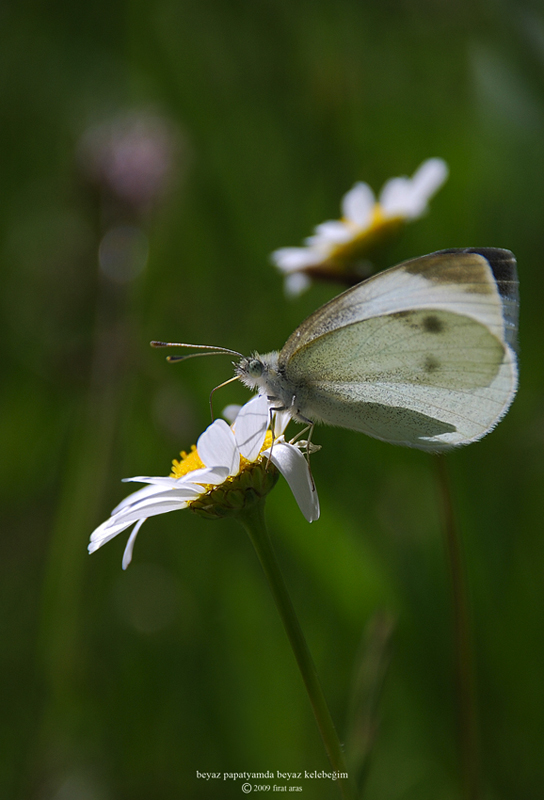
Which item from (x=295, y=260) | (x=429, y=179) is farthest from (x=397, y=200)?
(x=295, y=260)

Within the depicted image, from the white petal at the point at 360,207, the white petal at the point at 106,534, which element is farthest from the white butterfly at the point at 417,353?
the white petal at the point at 360,207

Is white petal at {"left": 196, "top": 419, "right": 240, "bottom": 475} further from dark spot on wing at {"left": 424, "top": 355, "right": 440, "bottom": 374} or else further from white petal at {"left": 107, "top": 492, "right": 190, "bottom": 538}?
dark spot on wing at {"left": 424, "top": 355, "right": 440, "bottom": 374}

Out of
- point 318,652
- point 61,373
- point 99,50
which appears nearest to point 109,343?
point 61,373

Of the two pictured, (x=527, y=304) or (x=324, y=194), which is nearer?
(x=527, y=304)

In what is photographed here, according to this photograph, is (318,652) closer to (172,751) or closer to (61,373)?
(172,751)

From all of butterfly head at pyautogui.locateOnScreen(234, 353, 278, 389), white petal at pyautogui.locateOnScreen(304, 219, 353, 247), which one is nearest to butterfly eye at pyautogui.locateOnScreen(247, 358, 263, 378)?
butterfly head at pyautogui.locateOnScreen(234, 353, 278, 389)

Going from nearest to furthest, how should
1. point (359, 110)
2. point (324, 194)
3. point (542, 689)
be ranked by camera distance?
point (542, 689) < point (324, 194) < point (359, 110)

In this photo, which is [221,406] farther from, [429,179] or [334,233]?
[429,179]
